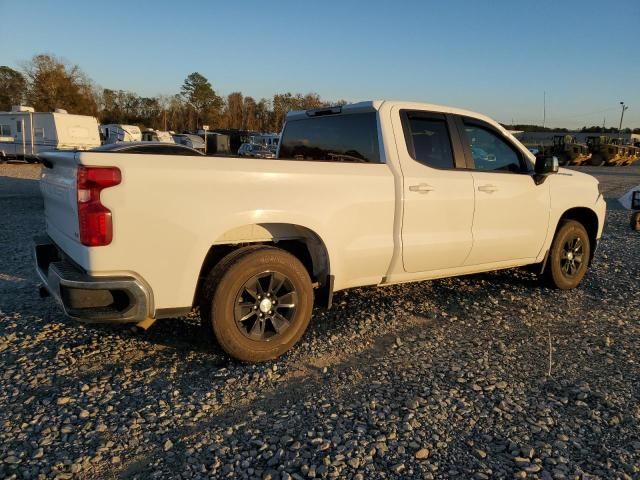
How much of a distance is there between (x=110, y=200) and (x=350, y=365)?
2.04m

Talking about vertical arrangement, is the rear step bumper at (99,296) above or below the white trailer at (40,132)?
below

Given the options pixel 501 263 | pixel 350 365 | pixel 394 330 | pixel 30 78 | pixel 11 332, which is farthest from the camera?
pixel 30 78

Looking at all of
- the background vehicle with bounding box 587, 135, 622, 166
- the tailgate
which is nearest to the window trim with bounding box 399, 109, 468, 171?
the tailgate

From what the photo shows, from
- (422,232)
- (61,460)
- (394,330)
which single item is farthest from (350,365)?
(61,460)

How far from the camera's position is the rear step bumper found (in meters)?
3.05

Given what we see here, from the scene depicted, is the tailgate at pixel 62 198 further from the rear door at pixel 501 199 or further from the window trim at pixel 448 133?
the rear door at pixel 501 199

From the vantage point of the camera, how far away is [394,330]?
14.7 feet

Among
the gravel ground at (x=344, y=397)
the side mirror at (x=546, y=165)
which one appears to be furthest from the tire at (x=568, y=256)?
the side mirror at (x=546, y=165)

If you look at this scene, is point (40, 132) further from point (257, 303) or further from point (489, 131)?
point (257, 303)

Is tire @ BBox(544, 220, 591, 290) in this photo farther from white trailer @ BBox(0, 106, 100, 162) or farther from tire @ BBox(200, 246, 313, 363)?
white trailer @ BBox(0, 106, 100, 162)

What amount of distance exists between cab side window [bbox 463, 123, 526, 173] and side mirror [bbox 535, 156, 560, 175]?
0.20 metres

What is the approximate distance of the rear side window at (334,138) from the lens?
173 inches

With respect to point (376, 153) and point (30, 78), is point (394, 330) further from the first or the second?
point (30, 78)

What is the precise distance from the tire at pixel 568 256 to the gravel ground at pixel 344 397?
556 millimetres
